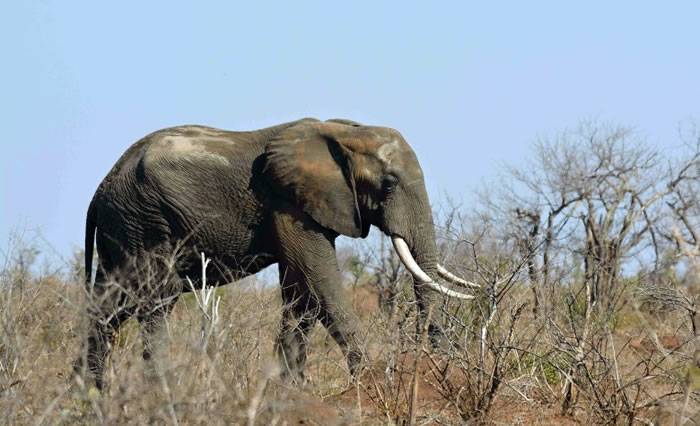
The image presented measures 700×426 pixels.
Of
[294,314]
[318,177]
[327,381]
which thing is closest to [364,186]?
[318,177]

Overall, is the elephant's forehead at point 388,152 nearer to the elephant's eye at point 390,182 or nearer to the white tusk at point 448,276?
the elephant's eye at point 390,182

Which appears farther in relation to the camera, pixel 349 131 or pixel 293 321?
pixel 349 131

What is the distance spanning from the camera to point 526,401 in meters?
9.31

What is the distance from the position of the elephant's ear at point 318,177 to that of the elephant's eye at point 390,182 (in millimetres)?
276

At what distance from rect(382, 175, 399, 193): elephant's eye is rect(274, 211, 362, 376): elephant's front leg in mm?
581

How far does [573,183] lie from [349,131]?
1175cm

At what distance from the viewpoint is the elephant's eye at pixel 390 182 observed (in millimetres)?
11484

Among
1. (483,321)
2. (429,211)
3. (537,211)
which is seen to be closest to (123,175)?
(429,211)

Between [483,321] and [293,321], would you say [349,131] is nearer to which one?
[293,321]

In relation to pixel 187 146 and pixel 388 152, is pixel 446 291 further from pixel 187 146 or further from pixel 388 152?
pixel 187 146

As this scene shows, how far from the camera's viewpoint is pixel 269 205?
11.7 meters

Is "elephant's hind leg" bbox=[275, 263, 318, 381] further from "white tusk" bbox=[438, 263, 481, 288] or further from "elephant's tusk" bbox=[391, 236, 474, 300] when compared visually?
"white tusk" bbox=[438, 263, 481, 288]

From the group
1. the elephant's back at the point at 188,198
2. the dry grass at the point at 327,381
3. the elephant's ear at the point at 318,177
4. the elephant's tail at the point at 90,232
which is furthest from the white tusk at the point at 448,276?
the elephant's tail at the point at 90,232

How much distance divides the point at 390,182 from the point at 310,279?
0.95 metres
